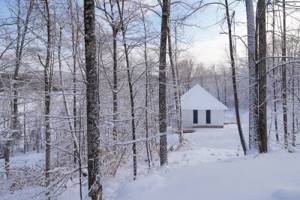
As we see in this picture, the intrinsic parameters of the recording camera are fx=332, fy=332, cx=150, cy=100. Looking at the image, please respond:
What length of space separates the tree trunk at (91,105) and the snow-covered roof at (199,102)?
26.6 m

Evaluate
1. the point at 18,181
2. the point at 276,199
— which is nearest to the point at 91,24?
the point at 276,199

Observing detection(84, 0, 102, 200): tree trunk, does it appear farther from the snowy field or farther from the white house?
the white house

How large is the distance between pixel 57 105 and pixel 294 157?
7.46 meters

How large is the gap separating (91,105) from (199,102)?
28.1m

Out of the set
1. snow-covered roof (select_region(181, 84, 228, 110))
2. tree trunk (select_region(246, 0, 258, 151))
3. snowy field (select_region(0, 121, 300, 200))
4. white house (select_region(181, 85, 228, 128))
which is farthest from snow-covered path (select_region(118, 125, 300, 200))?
white house (select_region(181, 85, 228, 128))

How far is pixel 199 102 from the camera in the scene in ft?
108

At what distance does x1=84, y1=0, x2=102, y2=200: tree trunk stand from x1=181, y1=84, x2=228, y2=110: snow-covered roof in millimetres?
26606

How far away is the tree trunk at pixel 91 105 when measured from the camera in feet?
17.1

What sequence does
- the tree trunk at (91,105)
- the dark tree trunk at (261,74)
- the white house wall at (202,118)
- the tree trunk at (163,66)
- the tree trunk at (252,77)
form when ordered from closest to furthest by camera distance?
the tree trunk at (91,105) → the dark tree trunk at (261,74) → the tree trunk at (252,77) → the tree trunk at (163,66) → the white house wall at (202,118)

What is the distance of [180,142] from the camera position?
1981 cm

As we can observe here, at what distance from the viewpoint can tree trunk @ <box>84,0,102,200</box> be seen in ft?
17.1

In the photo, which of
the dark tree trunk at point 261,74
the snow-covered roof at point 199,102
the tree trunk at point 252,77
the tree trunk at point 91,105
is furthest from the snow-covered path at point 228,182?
the snow-covered roof at point 199,102

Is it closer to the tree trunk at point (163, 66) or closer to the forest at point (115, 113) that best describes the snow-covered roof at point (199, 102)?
the forest at point (115, 113)

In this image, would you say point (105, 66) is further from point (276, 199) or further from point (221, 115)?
Answer: point (221, 115)
